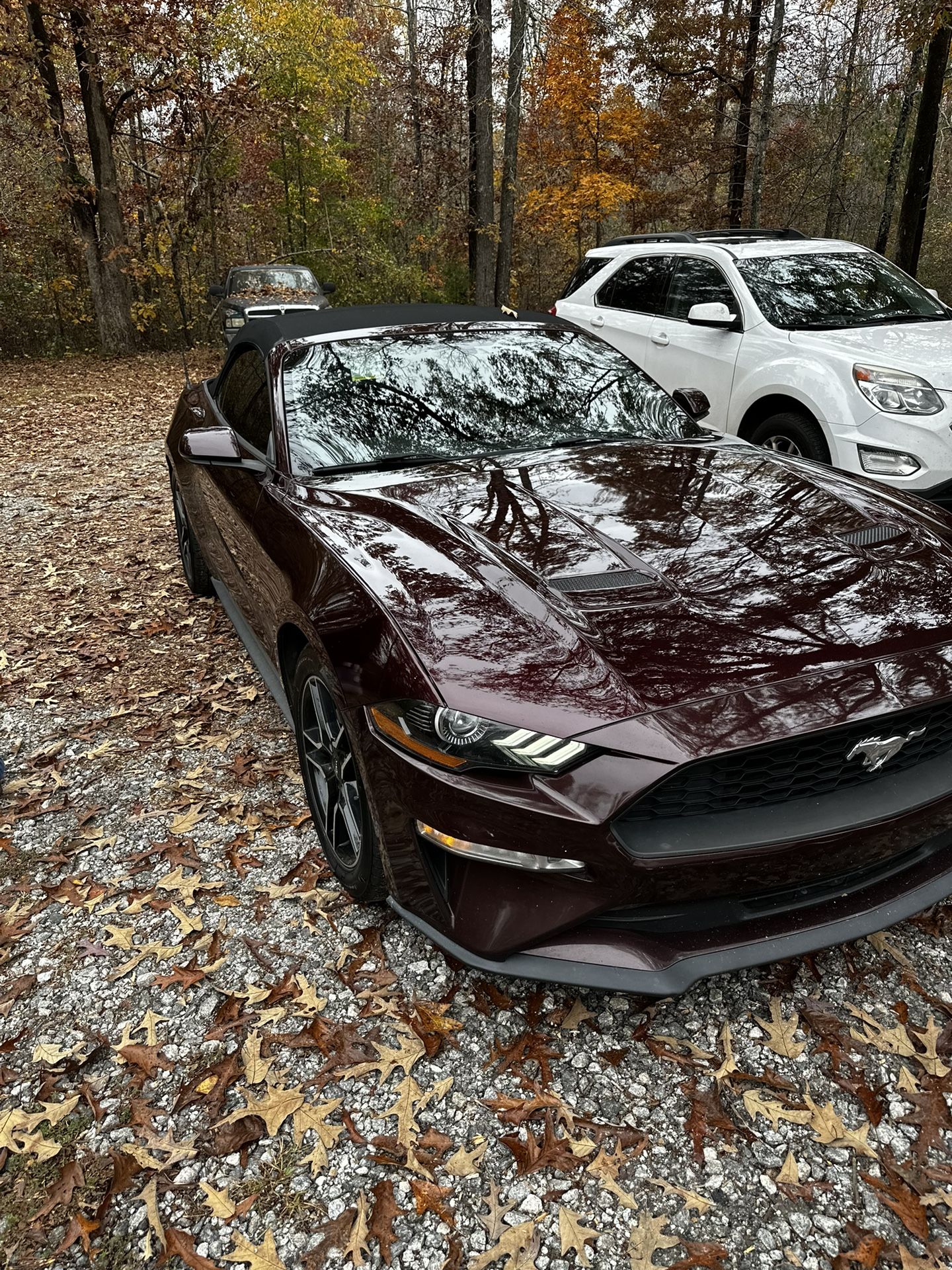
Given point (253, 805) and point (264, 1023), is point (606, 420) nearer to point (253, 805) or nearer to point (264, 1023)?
point (253, 805)

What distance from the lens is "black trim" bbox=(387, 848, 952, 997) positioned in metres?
1.98

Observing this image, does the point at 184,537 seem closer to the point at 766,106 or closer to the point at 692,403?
the point at 692,403

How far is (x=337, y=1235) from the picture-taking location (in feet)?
6.21

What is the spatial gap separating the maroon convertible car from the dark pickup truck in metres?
12.7

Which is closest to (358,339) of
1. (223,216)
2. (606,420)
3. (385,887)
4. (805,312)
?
(606,420)

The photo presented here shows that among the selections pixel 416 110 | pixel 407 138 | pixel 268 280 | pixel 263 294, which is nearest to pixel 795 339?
pixel 263 294

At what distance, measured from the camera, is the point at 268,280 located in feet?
52.5

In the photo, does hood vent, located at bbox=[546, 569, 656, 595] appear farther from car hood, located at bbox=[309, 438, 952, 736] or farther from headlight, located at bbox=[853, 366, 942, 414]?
headlight, located at bbox=[853, 366, 942, 414]

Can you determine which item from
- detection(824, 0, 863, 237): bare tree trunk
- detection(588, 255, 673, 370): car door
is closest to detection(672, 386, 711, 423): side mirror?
detection(588, 255, 673, 370): car door

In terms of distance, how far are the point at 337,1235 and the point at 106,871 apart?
166 centimetres

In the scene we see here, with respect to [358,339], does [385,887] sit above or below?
below

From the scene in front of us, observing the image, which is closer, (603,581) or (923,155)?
(603,581)

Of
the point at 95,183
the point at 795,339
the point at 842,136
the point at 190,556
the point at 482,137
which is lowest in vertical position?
the point at 190,556

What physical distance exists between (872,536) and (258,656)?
231 centimetres
